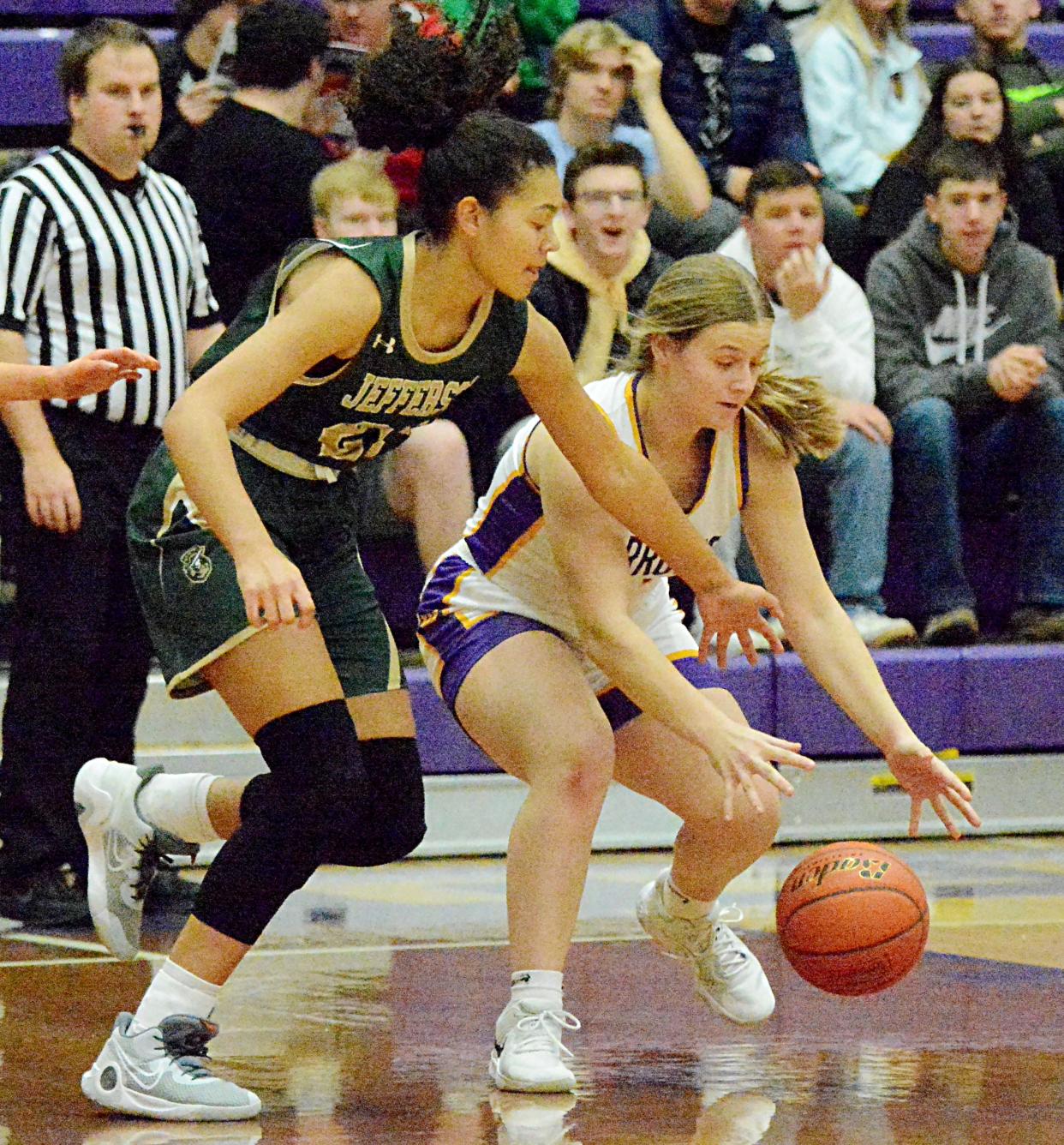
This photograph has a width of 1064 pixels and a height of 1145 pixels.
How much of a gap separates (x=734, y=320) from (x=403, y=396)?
603 millimetres

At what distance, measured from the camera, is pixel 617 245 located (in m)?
6.26

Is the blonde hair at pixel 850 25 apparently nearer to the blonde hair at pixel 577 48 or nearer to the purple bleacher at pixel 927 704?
the blonde hair at pixel 577 48

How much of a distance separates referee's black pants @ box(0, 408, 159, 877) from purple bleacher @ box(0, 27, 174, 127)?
2.86 m

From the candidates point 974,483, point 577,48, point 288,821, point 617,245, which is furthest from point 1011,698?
point 288,821

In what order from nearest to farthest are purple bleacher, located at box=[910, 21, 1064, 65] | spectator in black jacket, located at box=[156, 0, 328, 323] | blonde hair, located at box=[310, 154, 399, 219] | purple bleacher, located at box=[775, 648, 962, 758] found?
1. blonde hair, located at box=[310, 154, 399, 219]
2. spectator in black jacket, located at box=[156, 0, 328, 323]
3. purple bleacher, located at box=[775, 648, 962, 758]
4. purple bleacher, located at box=[910, 21, 1064, 65]

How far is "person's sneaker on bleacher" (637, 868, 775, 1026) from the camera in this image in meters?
3.89

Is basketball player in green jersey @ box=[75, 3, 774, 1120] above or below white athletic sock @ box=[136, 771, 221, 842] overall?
above

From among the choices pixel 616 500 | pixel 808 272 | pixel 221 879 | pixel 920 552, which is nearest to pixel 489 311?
pixel 616 500

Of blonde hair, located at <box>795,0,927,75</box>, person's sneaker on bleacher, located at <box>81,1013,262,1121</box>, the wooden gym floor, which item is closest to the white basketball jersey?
the wooden gym floor

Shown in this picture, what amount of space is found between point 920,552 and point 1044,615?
53cm

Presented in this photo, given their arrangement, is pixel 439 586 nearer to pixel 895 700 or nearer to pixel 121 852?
pixel 121 852

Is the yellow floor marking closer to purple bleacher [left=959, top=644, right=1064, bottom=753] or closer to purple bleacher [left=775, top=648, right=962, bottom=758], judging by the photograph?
purple bleacher [left=775, top=648, right=962, bottom=758]

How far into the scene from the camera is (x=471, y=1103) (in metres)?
3.39

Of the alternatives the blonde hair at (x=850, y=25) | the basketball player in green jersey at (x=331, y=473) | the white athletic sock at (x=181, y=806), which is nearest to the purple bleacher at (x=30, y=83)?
the blonde hair at (x=850, y=25)
